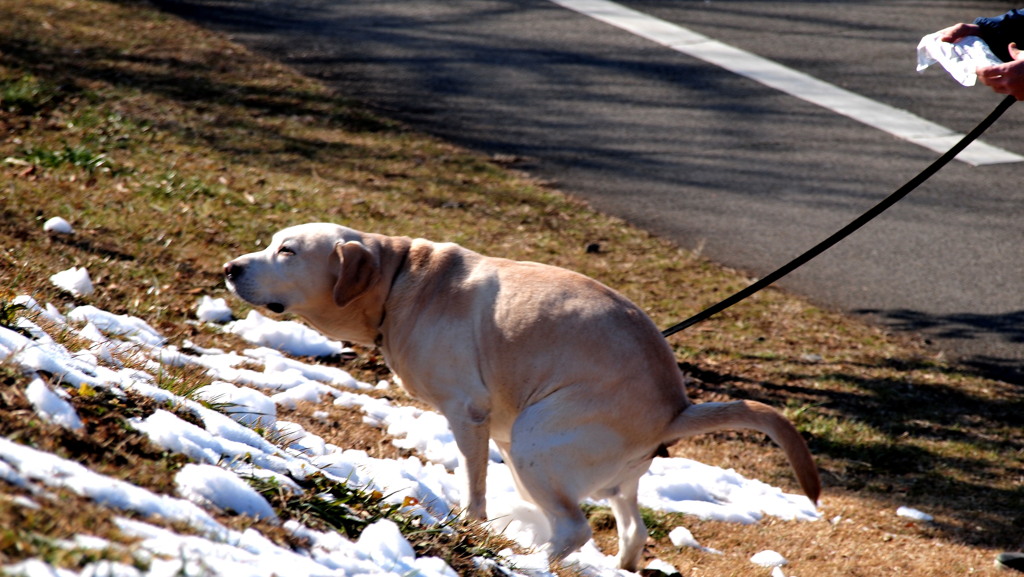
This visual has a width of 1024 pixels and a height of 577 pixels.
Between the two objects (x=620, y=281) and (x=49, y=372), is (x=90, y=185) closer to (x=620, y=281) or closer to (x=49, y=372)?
(x=620, y=281)

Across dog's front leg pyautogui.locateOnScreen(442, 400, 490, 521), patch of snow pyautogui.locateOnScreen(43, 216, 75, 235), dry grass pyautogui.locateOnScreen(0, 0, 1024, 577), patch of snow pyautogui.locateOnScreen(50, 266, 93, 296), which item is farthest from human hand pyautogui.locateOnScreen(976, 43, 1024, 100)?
patch of snow pyautogui.locateOnScreen(43, 216, 75, 235)

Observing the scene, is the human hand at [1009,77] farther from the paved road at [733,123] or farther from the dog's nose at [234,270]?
the dog's nose at [234,270]

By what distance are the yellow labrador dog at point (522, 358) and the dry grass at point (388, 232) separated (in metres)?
0.71

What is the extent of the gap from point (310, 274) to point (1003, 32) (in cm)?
321

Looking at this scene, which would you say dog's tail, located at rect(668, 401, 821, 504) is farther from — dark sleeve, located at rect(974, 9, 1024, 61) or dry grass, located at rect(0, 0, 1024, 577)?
dark sleeve, located at rect(974, 9, 1024, 61)

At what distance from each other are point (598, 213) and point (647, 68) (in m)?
4.19

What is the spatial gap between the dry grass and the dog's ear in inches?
32.3

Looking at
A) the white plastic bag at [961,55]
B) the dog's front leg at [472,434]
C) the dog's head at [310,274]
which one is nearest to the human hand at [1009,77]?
the white plastic bag at [961,55]

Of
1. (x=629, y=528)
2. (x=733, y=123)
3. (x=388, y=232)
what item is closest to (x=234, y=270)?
(x=629, y=528)

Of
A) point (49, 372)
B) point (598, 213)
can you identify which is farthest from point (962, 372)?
point (49, 372)

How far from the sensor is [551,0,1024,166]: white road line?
10320mm

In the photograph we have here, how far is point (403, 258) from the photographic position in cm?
463

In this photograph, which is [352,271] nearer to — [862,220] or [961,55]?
[862,220]

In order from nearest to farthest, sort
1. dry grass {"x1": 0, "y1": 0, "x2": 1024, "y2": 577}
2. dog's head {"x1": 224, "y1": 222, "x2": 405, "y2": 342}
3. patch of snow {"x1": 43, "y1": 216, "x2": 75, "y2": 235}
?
1. dog's head {"x1": 224, "y1": 222, "x2": 405, "y2": 342}
2. dry grass {"x1": 0, "y1": 0, "x2": 1024, "y2": 577}
3. patch of snow {"x1": 43, "y1": 216, "x2": 75, "y2": 235}
